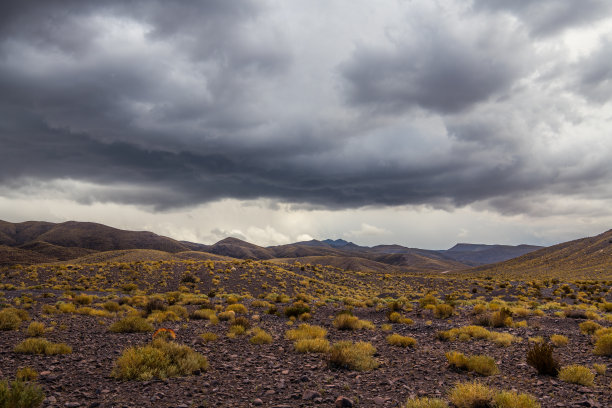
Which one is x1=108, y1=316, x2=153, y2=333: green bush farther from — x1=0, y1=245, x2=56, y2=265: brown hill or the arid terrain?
x1=0, y1=245, x2=56, y2=265: brown hill

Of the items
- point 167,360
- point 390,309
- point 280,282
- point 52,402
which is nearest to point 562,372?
point 167,360

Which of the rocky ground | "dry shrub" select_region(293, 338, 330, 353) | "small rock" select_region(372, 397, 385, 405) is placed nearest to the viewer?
"small rock" select_region(372, 397, 385, 405)

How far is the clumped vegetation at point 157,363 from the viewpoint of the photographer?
9250 millimetres

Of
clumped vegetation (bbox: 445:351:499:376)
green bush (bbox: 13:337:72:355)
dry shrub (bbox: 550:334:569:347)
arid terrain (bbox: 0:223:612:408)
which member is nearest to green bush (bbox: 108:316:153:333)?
arid terrain (bbox: 0:223:612:408)

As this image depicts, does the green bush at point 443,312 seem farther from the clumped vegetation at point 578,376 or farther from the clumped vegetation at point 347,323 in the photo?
the clumped vegetation at point 578,376

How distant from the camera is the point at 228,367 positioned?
10.8 meters

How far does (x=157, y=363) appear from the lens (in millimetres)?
9781

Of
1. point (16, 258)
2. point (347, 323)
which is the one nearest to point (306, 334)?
point (347, 323)

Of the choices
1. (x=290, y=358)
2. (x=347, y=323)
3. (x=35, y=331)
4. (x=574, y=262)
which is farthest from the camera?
(x=574, y=262)

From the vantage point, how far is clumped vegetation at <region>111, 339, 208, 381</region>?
9250 mm

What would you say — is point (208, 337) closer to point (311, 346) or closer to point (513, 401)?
point (311, 346)

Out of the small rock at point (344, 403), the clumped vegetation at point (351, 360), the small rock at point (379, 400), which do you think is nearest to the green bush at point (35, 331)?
the clumped vegetation at point (351, 360)

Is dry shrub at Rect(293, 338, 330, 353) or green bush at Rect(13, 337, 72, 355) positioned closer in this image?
green bush at Rect(13, 337, 72, 355)

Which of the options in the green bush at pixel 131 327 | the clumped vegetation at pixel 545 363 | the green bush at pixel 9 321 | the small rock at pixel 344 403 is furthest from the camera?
the green bush at pixel 131 327
